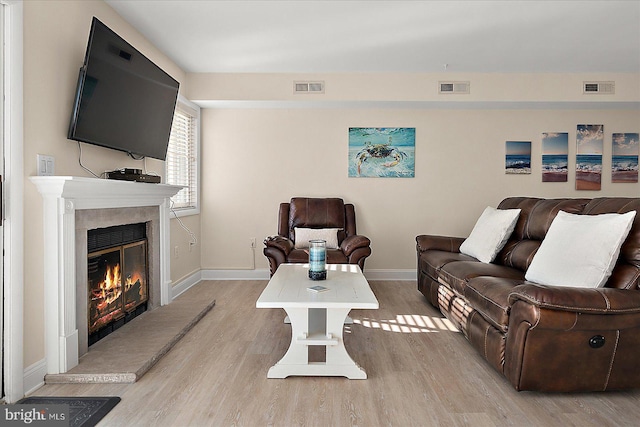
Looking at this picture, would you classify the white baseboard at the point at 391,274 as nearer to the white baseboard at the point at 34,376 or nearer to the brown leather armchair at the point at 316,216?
the brown leather armchair at the point at 316,216

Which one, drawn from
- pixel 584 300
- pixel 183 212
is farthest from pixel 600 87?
pixel 183 212

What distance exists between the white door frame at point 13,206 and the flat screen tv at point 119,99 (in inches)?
16.4

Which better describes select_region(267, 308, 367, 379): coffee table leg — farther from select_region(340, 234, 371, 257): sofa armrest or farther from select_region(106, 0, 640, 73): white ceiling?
select_region(106, 0, 640, 73): white ceiling

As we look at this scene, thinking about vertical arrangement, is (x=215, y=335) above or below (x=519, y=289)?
below

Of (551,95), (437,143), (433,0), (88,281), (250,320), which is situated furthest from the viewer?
(437,143)

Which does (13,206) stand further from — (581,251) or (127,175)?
(581,251)

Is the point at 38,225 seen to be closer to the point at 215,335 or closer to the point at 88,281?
the point at 88,281

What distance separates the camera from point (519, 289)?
2305mm

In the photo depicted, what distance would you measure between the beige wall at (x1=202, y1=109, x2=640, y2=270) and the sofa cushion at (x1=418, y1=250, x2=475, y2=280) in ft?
3.74

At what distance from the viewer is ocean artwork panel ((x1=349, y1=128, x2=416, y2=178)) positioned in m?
5.46

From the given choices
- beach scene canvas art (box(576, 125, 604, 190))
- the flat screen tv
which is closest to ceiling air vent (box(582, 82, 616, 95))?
beach scene canvas art (box(576, 125, 604, 190))

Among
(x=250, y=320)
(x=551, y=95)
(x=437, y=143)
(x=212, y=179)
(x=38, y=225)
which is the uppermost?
(x=551, y=95)

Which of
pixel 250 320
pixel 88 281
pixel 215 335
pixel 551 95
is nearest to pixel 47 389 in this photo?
pixel 88 281

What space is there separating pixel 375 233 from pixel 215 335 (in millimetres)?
2729
